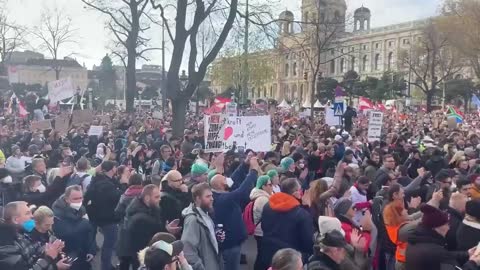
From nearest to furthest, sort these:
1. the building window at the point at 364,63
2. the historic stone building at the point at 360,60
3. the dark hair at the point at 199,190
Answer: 1. the dark hair at the point at 199,190
2. the historic stone building at the point at 360,60
3. the building window at the point at 364,63

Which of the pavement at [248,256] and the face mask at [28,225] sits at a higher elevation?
the face mask at [28,225]

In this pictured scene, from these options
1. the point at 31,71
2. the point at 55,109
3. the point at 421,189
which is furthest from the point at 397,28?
the point at 421,189

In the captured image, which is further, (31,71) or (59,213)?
(31,71)

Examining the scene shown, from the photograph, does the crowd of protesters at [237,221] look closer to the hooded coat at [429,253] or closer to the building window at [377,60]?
the hooded coat at [429,253]

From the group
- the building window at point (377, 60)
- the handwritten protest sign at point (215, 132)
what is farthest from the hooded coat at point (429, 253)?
the building window at point (377, 60)

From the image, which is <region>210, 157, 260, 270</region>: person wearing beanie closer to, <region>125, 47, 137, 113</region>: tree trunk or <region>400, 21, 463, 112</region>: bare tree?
<region>125, 47, 137, 113</region>: tree trunk

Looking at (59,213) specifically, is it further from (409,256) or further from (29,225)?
(409,256)

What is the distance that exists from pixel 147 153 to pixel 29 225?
7801mm

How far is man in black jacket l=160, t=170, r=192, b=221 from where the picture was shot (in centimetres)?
695

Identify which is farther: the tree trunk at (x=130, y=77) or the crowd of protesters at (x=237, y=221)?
the tree trunk at (x=130, y=77)

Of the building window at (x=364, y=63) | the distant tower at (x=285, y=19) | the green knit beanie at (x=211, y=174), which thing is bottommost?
the green knit beanie at (x=211, y=174)

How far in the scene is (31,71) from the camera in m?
114

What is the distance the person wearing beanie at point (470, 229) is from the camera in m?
5.60

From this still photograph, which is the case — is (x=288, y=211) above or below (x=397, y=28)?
below
